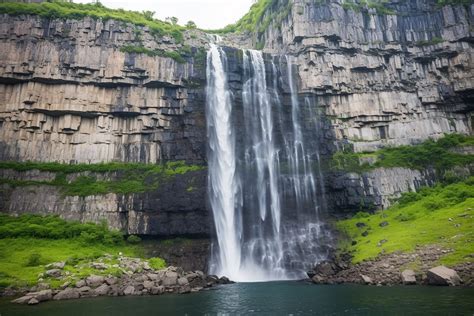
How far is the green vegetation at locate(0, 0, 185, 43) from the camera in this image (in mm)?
46344

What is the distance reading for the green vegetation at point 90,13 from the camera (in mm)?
46344

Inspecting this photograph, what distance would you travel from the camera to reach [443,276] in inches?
944

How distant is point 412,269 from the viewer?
91.0ft

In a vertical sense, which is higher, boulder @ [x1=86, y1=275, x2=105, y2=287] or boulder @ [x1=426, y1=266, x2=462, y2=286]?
boulder @ [x1=86, y1=275, x2=105, y2=287]

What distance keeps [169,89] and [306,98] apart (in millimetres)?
20241

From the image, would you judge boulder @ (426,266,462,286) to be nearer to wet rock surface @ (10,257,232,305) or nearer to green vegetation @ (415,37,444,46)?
wet rock surface @ (10,257,232,305)

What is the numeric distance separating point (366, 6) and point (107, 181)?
50297mm

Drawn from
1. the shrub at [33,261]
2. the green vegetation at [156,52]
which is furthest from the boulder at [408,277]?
the green vegetation at [156,52]

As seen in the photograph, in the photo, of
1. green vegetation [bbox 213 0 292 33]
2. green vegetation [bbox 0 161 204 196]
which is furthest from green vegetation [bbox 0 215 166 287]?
green vegetation [bbox 213 0 292 33]

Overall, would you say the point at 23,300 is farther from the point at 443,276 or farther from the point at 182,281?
the point at 443,276

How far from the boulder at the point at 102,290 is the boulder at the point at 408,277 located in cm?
2291

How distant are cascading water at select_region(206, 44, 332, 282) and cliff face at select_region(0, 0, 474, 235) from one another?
4.83 feet

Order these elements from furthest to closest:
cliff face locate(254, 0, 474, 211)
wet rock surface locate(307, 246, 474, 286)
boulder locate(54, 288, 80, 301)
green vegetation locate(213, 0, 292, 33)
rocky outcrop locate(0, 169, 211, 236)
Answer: green vegetation locate(213, 0, 292, 33) < cliff face locate(254, 0, 474, 211) < rocky outcrop locate(0, 169, 211, 236) < boulder locate(54, 288, 80, 301) < wet rock surface locate(307, 246, 474, 286)

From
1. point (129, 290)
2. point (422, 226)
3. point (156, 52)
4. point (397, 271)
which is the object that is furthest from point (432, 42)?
point (129, 290)
